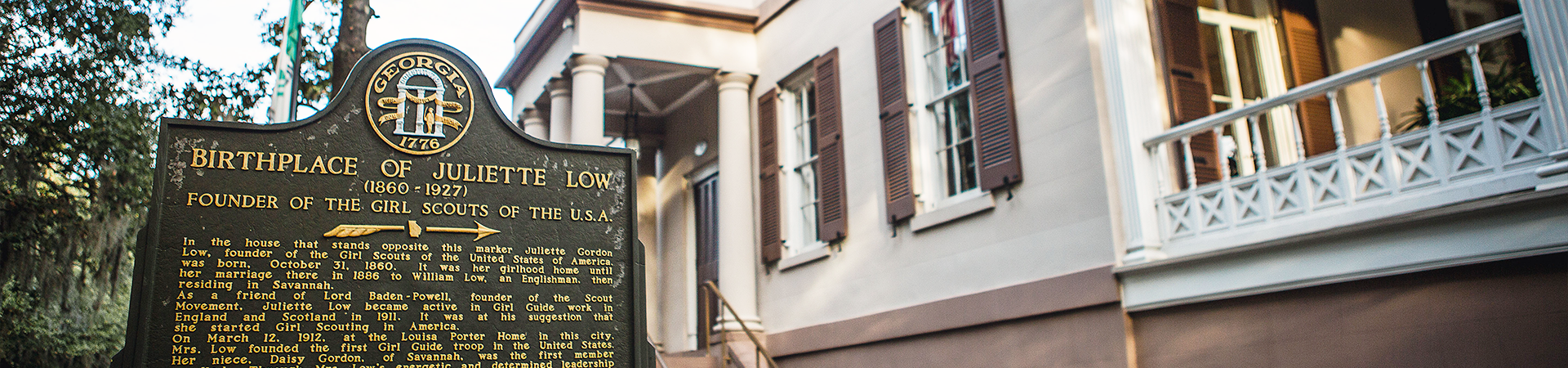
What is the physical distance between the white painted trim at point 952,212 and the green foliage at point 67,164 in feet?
26.8

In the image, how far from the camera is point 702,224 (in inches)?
636

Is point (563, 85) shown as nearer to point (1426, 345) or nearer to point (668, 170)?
point (668, 170)

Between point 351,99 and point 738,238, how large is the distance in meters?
8.35

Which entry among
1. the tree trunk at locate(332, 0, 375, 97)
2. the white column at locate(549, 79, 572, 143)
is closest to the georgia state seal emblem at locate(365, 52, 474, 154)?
the tree trunk at locate(332, 0, 375, 97)

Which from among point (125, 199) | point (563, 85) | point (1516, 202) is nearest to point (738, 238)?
point (563, 85)

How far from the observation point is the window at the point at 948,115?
10297 mm

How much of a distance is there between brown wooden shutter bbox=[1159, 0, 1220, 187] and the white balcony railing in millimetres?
223

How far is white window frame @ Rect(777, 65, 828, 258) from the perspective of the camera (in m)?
12.6

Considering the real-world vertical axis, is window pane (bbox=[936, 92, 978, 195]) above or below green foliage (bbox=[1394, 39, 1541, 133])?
above

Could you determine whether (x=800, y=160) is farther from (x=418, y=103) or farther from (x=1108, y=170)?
(x=418, y=103)

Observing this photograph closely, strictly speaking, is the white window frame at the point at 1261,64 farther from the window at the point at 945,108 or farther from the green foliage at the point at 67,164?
the green foliage at the point at 67,164

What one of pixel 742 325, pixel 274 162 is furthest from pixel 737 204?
pixel 274 162

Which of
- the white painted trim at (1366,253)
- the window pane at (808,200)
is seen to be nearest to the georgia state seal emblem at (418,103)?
the white painted trim at (1366,253)

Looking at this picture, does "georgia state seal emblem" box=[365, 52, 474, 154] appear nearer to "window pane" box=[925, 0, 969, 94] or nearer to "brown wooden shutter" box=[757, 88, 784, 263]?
"window pane" box=[925, 0, 969, 94]
